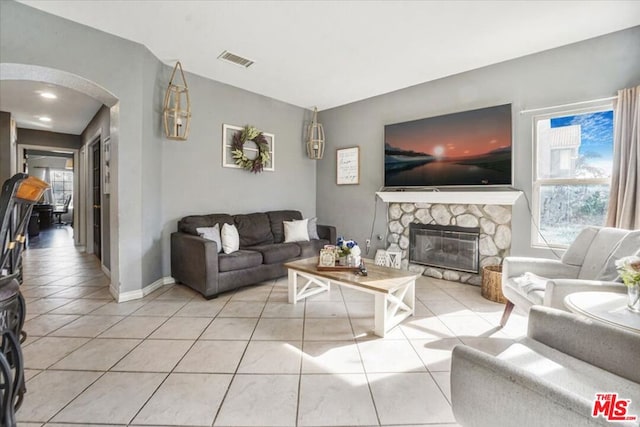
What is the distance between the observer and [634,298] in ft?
4.71

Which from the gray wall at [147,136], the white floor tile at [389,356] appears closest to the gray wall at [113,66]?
the gray wall at [147,136]

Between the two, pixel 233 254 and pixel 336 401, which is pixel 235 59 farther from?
pixel 336 401

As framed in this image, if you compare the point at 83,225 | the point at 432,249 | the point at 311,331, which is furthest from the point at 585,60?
the point at 83,225

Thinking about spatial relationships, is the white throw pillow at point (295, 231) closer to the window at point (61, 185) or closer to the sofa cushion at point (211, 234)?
the sofa cushion at point (211, 234)

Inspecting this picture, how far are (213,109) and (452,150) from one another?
3.30 m

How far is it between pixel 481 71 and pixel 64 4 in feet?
14.2

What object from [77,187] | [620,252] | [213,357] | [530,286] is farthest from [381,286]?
[77,187]

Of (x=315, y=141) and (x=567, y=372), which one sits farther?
(x=315, y=141)

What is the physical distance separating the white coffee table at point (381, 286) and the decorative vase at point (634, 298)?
1.30 meters

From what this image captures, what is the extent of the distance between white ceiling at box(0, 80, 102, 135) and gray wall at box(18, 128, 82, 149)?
24 cm

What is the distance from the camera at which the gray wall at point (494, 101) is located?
2.80m

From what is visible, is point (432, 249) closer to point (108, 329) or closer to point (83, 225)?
point (108, 329)

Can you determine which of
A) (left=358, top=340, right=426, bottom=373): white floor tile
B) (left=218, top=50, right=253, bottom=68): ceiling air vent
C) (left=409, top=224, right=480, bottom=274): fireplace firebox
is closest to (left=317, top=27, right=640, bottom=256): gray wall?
(left=409, top=224, right=480, bottom=274): fireplace firebox

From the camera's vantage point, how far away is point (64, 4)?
2404 mm
